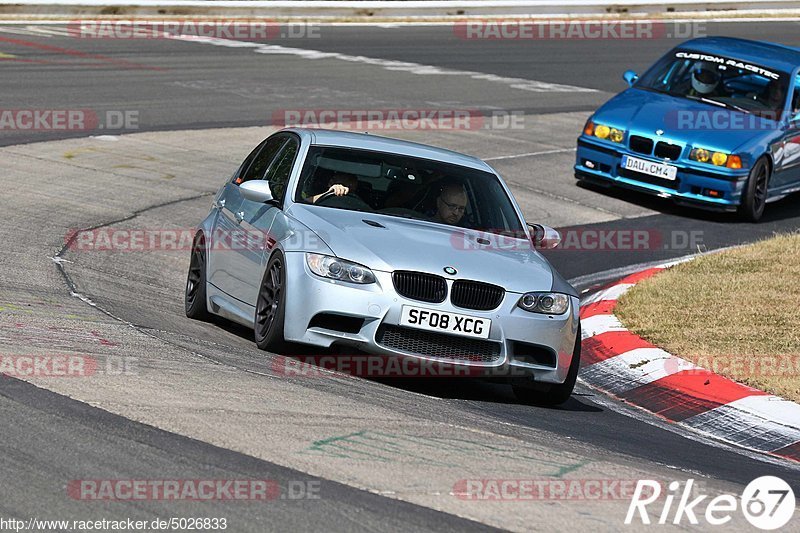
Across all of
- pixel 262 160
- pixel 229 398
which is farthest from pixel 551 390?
pixel 262 160

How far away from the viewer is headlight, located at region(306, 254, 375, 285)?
300 inches

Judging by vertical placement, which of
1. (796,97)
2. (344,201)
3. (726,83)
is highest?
(344,201)

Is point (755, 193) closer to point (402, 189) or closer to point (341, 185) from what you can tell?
point (402, 189)

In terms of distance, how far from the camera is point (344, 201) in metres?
8.64

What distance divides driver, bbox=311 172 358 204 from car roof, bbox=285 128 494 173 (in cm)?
32

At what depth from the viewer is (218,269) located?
9078 mm

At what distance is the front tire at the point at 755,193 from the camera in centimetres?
1519

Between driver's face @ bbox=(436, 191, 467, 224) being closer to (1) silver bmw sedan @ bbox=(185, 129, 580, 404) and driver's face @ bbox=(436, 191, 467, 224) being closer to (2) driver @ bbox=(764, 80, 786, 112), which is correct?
(1) silver bmw sedan @ bbox=(185, 129, 580, 404)

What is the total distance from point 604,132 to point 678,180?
106 cm

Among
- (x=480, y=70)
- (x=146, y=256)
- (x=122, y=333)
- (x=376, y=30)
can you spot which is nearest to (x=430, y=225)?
(x=122, y=333)

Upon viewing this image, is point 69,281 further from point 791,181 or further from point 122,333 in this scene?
point 791,181

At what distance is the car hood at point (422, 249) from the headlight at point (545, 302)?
4 centimetres

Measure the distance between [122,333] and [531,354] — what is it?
2301mm

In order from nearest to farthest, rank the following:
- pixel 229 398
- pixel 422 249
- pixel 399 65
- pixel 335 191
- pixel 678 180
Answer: pixel 229 398
pixel 422 249
pixel 335 191
pixel 678 180
pixel 399 65
